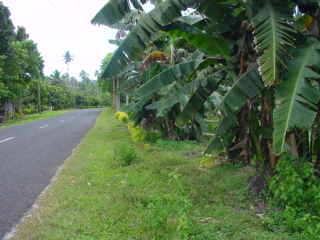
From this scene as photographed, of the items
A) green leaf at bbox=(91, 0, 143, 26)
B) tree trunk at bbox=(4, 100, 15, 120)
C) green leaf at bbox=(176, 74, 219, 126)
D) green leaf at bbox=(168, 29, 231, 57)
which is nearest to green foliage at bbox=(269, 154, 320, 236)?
green leaf at bbox=(168, 29, 231, 57)

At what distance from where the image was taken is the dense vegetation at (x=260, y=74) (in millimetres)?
3902

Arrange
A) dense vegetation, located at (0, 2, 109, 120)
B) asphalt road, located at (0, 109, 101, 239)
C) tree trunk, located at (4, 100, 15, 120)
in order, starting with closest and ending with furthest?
asphalt road, located at (0, 109, 101, 239), dense vegetation, located at (0, 2, 109, 120), tree trunk, located at (4, 100, 15, 120)

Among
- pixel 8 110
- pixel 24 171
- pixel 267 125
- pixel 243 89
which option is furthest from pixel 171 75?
pixel 8 110

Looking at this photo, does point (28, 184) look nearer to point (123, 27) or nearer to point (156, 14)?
point (156, 14)

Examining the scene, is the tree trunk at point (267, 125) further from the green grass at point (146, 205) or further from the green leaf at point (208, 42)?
the green leaf at point (208, 42)

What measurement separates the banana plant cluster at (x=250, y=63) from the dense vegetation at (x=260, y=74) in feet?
0.04

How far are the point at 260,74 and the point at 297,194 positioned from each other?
1682 millimetres

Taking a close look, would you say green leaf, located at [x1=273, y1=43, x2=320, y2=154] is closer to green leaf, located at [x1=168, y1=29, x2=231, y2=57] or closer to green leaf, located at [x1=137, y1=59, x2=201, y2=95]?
green leaf, located at [x1=168, y1=29, x2=231, y2=57]

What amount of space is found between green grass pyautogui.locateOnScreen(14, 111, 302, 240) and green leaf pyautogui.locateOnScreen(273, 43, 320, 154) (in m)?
1.36

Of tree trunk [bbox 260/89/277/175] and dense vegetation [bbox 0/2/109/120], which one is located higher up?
dense vegetation [bbox 0/2/109/120]

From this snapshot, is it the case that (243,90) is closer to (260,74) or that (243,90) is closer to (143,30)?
(260,74)

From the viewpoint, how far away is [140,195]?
5.49m

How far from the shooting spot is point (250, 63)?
5438mm

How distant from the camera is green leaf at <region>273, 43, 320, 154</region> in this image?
360cm
